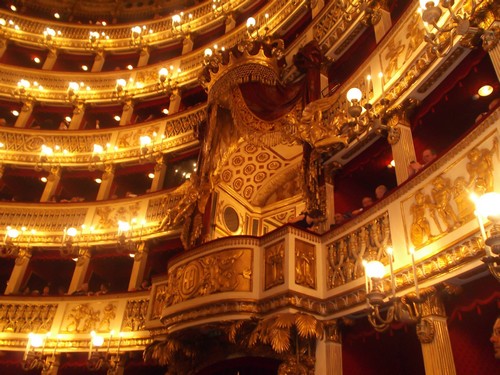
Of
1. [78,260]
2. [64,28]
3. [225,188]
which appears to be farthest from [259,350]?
[64,28]

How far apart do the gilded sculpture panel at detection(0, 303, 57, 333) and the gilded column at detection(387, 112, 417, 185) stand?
31.6 ft

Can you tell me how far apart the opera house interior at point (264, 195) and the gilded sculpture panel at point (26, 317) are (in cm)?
5

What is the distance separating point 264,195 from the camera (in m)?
11.9

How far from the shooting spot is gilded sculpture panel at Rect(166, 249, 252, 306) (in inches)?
291

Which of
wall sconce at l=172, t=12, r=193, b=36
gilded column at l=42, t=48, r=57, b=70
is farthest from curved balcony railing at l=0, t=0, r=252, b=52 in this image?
gilded column at l=42, t=48, r=57, b=70

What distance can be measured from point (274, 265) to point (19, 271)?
958 centimetres

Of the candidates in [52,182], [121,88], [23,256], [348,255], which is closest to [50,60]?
[121,88]

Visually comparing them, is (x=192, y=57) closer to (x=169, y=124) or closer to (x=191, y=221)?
(x=169, y=124)

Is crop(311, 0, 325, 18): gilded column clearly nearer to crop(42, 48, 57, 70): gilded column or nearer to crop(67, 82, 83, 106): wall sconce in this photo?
crop(67, 82, 83, 106): wall sconce

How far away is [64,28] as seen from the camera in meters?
20.2

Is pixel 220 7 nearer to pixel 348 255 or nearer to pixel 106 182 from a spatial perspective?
pixel 106 182

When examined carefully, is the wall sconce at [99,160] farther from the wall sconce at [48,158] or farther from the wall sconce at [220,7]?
the wall sconce at [220,7]

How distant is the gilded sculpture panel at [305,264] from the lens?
706 centimetres

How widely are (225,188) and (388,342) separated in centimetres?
565
